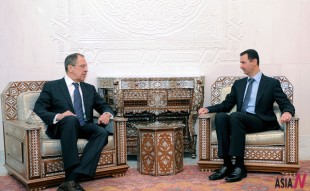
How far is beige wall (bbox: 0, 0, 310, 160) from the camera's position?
17.3 feet

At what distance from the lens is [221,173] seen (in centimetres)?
413

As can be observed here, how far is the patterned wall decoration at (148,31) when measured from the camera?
5355 mm

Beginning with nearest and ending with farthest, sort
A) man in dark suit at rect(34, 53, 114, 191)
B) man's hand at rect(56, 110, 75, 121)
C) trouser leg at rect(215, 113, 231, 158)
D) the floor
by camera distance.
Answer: man in dark suit at rect(34, 53, 114, 191), man's hand at rect(56, 110, 75, 121), trouser leg at rect(215, 113, 231, 158), the floor

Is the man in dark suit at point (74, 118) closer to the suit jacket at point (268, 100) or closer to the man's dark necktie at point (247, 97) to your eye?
the suit jacket at point (268, 100)

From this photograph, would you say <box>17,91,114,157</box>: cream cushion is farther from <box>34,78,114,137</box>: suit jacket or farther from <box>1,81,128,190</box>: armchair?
<box>34,78,114,137</box>: suit jacket

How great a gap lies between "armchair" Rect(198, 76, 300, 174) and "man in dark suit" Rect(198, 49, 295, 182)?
11 centimetres

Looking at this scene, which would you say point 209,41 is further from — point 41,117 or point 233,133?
point 41,117

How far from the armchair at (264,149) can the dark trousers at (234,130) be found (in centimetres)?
11

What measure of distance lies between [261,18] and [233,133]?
2079 millimetres

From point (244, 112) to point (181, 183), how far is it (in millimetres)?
1091

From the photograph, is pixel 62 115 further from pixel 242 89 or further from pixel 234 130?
pixel 242 89

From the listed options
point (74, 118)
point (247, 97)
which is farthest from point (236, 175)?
point (74, 118)

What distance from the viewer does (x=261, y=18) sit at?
5.60m

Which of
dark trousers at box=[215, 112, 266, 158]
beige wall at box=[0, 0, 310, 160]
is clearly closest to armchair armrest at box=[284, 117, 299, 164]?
dark trousers at box=[215, 112, 266, 158]
